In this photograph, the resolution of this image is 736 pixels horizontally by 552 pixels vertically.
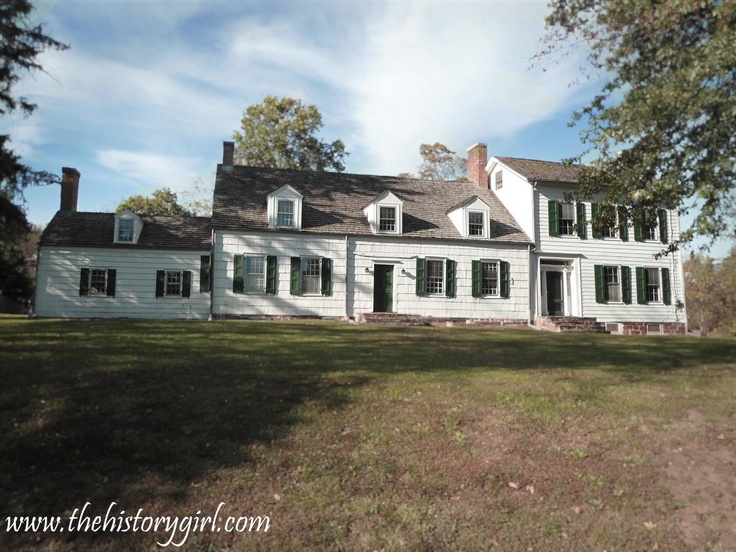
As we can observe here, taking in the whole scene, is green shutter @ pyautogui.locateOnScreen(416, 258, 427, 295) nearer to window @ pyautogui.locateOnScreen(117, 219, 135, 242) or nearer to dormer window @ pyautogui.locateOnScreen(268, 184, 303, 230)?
dormer window @ pyautogui.locateOnScreen(268, 184, 303, 230)

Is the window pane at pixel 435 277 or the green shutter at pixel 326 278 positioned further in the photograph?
the window pane at pixel 435 277

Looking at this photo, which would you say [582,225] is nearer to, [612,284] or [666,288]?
[612,284]

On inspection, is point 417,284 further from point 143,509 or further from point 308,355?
point 143,509

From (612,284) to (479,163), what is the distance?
914 centimetres

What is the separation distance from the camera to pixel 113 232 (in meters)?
23.2

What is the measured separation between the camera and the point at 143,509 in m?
5.11

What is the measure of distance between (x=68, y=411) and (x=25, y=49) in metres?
10.8

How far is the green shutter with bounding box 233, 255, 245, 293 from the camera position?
21391mm

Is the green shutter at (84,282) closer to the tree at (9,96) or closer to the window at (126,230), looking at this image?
the window at (126,230)

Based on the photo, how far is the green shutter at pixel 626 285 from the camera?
80.1 feet

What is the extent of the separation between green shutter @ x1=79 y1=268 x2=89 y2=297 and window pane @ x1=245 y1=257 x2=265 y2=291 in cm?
685

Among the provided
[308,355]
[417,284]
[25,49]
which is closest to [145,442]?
[308,355]

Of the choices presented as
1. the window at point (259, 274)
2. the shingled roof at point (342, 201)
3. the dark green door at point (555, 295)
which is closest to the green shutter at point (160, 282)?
the shingled roof at point (342, 201)

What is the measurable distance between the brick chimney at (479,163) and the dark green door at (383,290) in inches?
340
